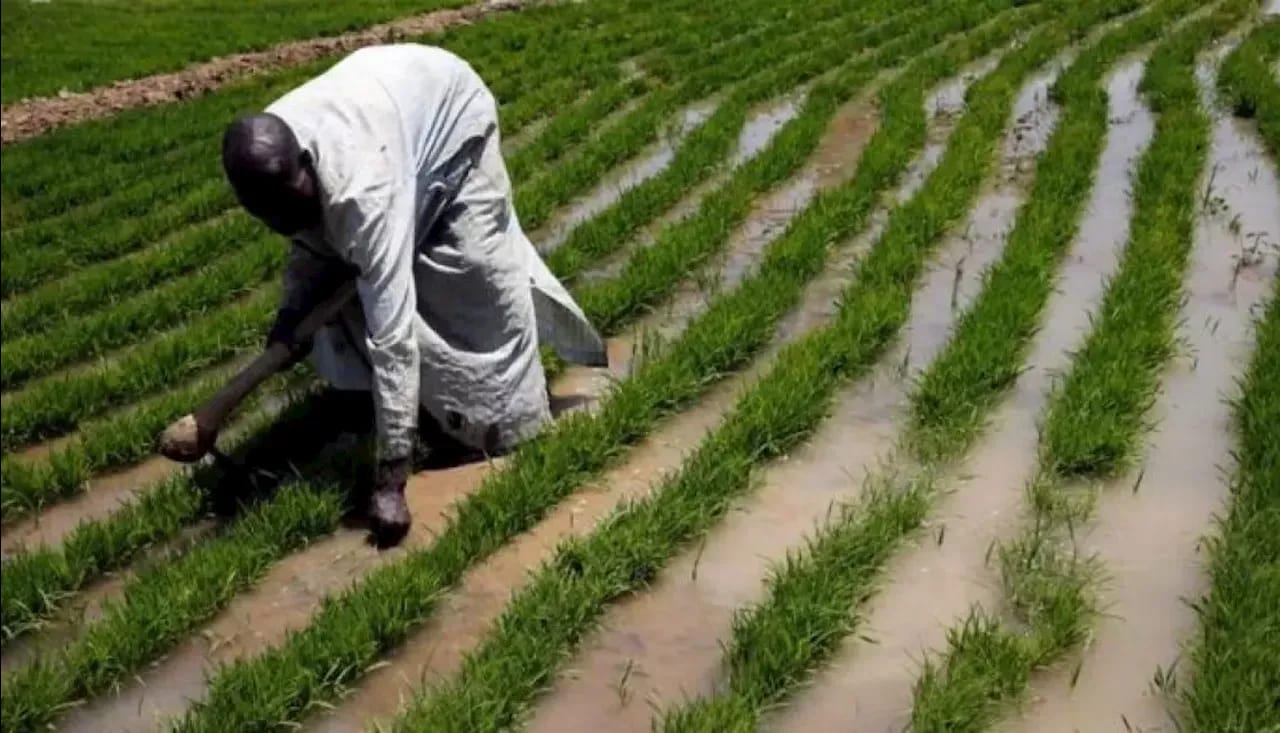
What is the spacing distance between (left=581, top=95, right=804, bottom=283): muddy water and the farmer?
4.70ft

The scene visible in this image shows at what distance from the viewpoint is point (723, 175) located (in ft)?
23.2

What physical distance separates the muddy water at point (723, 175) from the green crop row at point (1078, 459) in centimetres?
187

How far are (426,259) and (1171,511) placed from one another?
2.08m

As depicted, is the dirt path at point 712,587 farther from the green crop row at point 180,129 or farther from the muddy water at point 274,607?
the green crop row at point 180,129

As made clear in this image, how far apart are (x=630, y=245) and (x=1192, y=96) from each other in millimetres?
3791

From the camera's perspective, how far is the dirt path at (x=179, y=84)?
57.4 inches

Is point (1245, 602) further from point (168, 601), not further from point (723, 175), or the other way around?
point (723, 175)

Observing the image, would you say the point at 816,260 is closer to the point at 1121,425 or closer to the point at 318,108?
the point at 1121,425

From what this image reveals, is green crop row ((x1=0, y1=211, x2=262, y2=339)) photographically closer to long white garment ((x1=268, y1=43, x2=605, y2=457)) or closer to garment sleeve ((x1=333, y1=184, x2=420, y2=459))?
long white garment ((x1=268, y1=43, x2=605, y2=457))

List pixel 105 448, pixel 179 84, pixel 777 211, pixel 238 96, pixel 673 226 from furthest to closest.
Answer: pixel 777 211, pixel 673 226, pixel 238 96, pixel 105 448, pixel 179 84

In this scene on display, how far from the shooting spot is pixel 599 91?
853cm

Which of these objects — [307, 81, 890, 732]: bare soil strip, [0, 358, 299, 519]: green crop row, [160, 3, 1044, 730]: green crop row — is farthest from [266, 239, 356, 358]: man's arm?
[307, 81, 890, 732]: bare soil strip

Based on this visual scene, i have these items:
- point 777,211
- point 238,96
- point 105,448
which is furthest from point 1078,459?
point 777,211

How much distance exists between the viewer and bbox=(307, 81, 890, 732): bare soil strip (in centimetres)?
305
